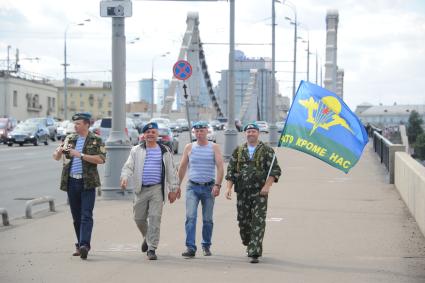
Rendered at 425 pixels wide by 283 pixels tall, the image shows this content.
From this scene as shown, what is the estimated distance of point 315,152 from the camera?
9406mm

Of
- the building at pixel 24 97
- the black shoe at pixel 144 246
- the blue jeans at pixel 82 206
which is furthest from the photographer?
the building at pixel 24 97

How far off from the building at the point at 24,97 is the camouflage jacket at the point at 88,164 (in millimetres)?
73202

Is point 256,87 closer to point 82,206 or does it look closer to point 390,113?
point 390,113

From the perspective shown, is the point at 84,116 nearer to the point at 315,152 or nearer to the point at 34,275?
the point at 34,275

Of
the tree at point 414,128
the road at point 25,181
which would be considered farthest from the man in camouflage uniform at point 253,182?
the tree at point 414,128

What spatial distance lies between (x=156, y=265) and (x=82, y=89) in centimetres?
12964

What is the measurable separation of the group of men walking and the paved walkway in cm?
37

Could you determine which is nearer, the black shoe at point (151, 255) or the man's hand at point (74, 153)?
the black shoe at point (151, 255)

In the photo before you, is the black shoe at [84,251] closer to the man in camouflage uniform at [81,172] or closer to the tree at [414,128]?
the man in camouflage uniform at [81,172]

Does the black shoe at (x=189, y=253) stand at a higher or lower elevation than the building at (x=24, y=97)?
lower

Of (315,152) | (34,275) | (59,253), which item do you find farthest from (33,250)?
(315,152)

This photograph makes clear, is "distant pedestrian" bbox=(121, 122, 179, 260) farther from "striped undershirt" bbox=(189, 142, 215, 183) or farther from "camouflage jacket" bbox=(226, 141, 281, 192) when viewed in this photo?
"camouflage jacket" bbox=(226, 141, 281, 192)

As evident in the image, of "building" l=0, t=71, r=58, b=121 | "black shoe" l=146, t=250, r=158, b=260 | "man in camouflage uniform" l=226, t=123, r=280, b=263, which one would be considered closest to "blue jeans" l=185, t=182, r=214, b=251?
"man in camouflage uniform" l=226, t=123, r=280, b=263

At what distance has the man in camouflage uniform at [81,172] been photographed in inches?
365
